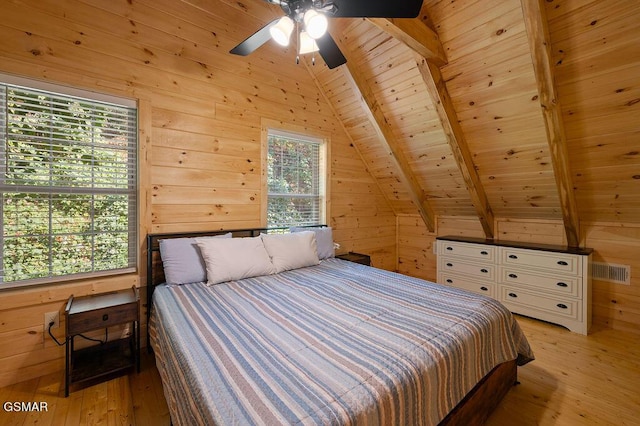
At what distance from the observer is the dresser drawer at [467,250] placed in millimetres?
3251

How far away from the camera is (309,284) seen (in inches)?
83.0

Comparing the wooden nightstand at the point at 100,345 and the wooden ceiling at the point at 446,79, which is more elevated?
the wooden ceiling at the point at 446,79

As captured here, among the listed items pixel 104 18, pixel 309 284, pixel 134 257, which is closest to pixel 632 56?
pixel 309 284

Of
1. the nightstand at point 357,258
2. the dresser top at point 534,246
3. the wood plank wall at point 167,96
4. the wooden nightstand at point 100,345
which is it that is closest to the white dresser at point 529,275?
the dresser top at point 534,246

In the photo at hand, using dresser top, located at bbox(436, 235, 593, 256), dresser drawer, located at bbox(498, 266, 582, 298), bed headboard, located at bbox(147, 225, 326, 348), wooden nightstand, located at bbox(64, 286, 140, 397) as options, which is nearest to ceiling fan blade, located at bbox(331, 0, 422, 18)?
bed headboard, located at bbox(147, 225, 326, 348)

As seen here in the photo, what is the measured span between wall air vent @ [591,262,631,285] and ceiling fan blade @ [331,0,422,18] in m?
3.21

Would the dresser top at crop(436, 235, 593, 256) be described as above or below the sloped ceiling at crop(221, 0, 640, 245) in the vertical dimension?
below

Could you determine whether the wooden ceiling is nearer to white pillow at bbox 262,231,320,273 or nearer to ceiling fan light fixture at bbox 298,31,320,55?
ceiling fan light fixture at bbox 298,31,320,55

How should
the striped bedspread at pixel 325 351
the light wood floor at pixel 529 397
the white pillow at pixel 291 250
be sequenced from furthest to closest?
the white pillow at pixel 291 250 → the light wood floor at pixel 529 397 → the striped bedspread at pixel 325 351

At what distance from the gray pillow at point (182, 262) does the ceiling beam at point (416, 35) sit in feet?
7.09

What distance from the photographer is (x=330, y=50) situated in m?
1.88

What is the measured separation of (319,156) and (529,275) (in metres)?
2.74

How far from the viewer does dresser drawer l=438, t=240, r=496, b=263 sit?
3.25 m

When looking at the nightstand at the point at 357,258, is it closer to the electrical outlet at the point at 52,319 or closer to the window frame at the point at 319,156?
the window frame at the point at 319,156
